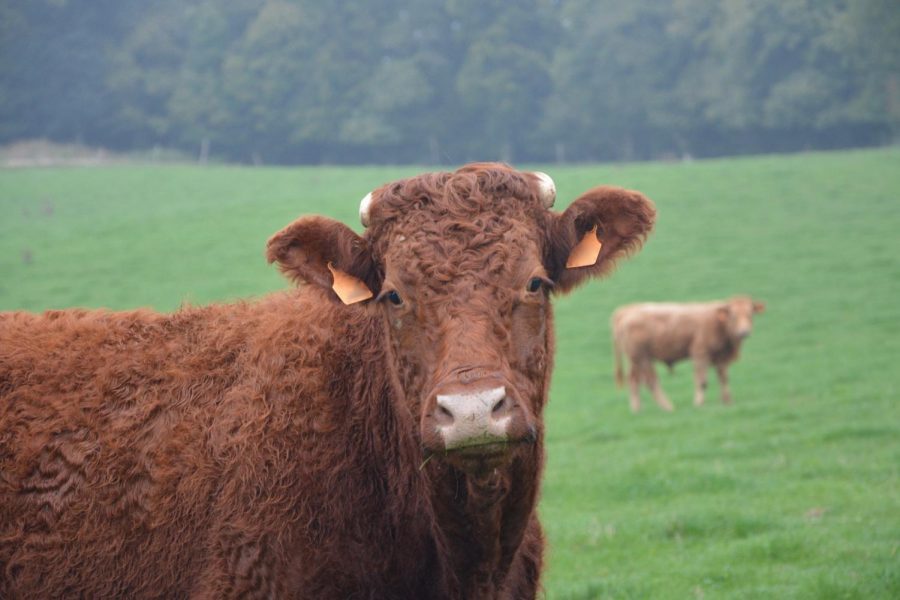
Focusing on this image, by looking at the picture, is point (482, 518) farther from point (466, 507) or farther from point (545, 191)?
point (545, 191)

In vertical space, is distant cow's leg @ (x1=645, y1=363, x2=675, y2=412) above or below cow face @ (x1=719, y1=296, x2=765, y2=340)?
below

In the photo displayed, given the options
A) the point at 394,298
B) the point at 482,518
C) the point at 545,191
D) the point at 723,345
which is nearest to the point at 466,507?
the point at 482,518

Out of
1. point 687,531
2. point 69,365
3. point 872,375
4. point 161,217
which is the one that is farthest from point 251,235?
point 69,365

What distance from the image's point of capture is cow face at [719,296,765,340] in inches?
744

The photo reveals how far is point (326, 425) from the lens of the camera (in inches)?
167

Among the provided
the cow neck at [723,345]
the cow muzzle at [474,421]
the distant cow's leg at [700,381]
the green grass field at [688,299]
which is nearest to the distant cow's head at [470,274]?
the cow muzzle at [474,421]

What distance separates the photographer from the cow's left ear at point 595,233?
14.1ft

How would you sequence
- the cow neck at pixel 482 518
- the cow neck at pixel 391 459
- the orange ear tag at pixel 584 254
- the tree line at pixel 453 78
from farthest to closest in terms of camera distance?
the tree line at pixel 453 78 < the orange ear tag at pixel 584 254 < the cow neck at pixel 391 459 < the cow neck at pixel 482 518

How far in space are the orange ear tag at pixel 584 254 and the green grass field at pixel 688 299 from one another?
2022mm

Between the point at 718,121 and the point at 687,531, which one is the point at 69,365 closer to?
the point at 687,531

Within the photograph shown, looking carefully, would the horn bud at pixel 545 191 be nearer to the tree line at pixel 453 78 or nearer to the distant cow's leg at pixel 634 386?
the distant cow's leg at pixel 634 386

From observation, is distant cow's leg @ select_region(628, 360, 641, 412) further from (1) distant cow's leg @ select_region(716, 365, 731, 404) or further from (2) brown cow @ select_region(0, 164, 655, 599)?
(2) brown cow @ select_region(0, 164, 655, 599)

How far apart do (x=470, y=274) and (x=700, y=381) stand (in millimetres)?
15175

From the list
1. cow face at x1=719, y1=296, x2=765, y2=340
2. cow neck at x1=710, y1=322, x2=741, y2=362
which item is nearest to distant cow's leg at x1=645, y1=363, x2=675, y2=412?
cow neck at x1=710, y1=322, x2=741, y2=362
